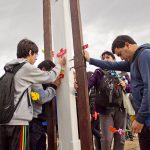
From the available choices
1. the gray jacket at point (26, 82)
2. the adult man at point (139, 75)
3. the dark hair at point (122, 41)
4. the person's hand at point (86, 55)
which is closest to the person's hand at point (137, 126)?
the adult man at point (139, 75)

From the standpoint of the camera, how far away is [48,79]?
3188 millimetres

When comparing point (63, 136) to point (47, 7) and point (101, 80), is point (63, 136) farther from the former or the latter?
point (47, 7)

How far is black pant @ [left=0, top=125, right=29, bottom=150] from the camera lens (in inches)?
115

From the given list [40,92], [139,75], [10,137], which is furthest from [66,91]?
[139,75]

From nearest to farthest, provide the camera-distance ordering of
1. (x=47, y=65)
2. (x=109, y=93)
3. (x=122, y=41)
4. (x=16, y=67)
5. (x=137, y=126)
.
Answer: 1. (x=137, y=126)
2. (x=122, y=41)
3. (x=16, y=67)
4. (x=47, y=65)
5. (x=109, y=93)

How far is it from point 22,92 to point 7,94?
0.51 feet

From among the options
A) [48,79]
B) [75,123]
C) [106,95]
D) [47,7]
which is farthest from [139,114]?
→ [47,7]

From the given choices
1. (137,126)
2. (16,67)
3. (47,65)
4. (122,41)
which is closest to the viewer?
(137,126)

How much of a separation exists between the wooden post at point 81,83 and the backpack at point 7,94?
630 millimetres

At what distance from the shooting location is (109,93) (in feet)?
13.0

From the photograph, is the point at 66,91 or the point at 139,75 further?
the point at 66,91

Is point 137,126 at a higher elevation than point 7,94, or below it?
below

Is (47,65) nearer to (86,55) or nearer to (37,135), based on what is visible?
(86,55)

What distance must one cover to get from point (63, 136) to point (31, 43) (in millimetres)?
1157
